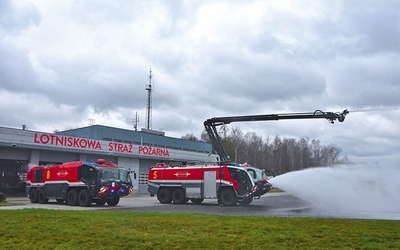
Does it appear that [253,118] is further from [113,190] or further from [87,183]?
[87,183]

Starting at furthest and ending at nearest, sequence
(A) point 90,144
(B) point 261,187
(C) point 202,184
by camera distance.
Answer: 1. (A) point 90,144
2. (C) point 202,184
3. (B) point 261,187

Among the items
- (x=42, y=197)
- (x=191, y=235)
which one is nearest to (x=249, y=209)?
(x=191, y=235)

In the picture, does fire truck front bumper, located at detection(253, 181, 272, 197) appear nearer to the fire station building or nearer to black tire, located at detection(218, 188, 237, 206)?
black tire, located at detection(218, 188, 237, 206)

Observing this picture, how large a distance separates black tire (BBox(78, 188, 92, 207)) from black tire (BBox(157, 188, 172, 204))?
5767mm

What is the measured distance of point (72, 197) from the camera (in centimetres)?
2461

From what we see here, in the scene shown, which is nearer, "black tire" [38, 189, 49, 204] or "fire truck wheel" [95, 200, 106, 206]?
"fire truck wheel" [95, 200, 106, 206]

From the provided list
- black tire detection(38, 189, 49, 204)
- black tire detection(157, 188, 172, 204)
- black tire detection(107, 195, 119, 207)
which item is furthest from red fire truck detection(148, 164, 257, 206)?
black tire detection(38, 189, 49, 204)

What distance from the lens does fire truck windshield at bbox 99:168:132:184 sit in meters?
23.9

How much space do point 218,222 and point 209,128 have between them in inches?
660

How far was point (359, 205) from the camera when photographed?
19.6m

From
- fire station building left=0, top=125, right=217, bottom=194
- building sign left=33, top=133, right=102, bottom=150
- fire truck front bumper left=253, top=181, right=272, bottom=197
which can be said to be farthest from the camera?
building sign left=33, top=133, right=102, bottom=150

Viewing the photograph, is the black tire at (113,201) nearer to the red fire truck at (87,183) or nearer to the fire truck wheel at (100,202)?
the red fire truck at (87,183)

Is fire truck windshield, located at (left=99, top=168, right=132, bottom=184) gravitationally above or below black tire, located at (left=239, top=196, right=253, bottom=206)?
above

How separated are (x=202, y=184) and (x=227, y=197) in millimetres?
1955
